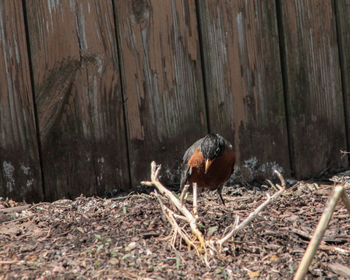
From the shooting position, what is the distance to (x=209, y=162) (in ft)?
17.9

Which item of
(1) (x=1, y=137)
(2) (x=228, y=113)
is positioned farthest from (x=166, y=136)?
(1) (x=1, y=137)

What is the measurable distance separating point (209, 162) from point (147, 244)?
199 centimetres

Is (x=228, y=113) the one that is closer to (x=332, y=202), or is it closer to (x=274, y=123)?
(x=274, y=123)

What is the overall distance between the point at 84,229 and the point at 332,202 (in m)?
2.00

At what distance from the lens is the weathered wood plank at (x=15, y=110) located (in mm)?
4809

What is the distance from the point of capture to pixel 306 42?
566 cm

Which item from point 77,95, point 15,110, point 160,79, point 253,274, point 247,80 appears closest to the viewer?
point 253,274

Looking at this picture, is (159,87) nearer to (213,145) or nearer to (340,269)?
(213,145)

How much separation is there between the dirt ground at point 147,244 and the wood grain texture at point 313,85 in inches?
47.9

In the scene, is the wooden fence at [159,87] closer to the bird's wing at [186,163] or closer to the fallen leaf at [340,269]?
the bird's wing at [186,163]

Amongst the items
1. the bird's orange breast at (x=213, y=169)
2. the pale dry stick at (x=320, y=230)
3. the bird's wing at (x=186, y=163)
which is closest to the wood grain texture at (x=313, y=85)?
the bird's orange breast at (x=213, y=169)

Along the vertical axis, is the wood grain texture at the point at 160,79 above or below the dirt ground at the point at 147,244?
above

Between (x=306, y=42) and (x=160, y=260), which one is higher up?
(x=306, y=42)

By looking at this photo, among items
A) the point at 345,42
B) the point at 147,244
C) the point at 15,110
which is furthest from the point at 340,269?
the point at 345,42
